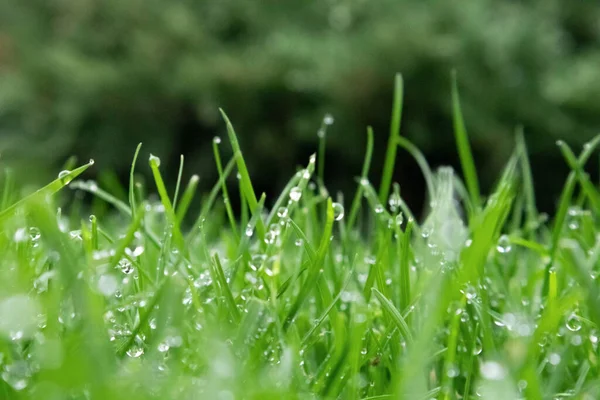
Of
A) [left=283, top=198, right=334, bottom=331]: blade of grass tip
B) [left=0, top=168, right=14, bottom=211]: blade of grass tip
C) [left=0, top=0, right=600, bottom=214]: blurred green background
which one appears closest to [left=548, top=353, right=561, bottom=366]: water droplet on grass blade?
[left=283, top=198, right=334, bottom=331]: blade of grass tip

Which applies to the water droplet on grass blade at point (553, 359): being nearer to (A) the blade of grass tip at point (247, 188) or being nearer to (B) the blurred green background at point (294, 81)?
(A) the blade of grass tip at point (247, 188)

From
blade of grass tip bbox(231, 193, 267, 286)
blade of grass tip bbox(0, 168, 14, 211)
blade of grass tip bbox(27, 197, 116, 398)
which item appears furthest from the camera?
blade of grass tip bbox(0, 168, 14, 211)

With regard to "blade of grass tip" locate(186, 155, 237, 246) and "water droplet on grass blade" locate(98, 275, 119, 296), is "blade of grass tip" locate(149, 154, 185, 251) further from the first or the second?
"water droplet on grass blade" locate(98, 275, 119, 296)

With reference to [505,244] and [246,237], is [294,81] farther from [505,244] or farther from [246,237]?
[246,237]

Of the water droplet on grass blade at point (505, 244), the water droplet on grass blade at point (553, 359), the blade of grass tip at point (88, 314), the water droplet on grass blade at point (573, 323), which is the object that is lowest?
the water droplet on grass blade at point (505, 244)

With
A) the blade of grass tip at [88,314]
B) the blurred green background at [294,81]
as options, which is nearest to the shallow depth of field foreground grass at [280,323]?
the blade of grass tip at [88,314]

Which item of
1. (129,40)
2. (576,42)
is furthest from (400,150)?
(129,40)

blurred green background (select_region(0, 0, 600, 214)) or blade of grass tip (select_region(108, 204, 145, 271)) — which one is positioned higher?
blade of grass tip (select_region(108, 204, 145, 271))

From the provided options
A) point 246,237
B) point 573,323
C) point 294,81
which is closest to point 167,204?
point 246,237

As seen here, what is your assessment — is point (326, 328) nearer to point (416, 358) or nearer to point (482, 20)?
point (416, 358)
